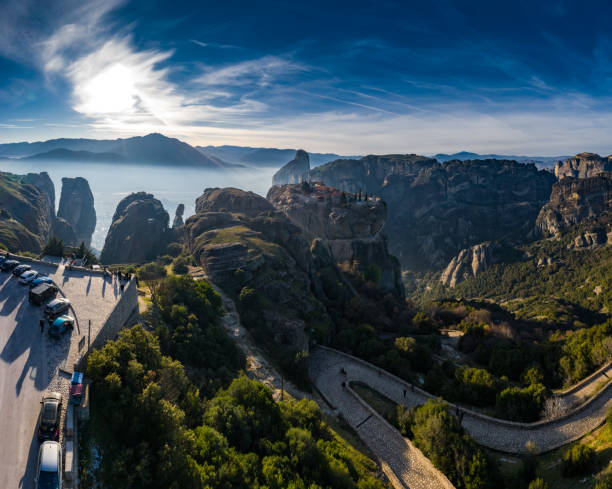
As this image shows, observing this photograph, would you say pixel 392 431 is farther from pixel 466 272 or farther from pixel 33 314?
pixel 466 272

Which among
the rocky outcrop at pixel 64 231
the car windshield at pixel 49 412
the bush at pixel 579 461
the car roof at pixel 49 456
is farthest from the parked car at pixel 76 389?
the rocky outcrop at pixel 64 231

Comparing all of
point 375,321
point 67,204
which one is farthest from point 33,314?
point 67,204

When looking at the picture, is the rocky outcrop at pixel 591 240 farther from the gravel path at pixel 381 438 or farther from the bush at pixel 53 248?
the bush at pixel 53 248

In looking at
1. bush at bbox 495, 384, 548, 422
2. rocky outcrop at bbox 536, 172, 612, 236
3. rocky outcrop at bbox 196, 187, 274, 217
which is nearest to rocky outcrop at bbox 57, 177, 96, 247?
rocky outcrop at bbox 196, 187, 274, 217

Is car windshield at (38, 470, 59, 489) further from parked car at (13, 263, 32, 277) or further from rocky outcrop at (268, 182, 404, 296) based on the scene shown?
rocky outcrop at (268, 182, 404, 296)

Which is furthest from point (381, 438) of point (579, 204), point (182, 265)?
point (579, 204)

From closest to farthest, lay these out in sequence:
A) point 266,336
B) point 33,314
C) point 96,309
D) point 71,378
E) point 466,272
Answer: point 71,378, point 33,314, point 96,309, point 266,336, point 466,272
